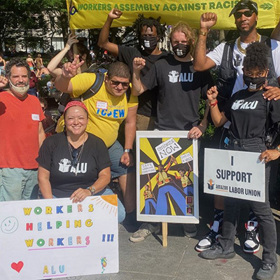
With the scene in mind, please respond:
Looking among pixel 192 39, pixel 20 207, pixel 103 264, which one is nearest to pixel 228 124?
pixel 192 39

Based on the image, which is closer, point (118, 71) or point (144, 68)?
point (118, 71)

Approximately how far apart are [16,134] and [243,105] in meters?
2.07

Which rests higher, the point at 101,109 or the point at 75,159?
the point at 101,109

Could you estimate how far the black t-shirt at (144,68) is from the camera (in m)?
4.41

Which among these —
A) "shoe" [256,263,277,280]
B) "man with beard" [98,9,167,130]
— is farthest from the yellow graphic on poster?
"shoe" [256,263,277,280]

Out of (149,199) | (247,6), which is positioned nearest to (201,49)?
(247,6)

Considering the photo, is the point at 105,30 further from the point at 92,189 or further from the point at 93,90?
the point at 92,189

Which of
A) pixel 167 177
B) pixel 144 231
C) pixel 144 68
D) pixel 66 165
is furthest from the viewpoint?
pixel 144 231

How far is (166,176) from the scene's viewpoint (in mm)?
4320

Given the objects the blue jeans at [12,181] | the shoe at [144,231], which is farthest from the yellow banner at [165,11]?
the shoe at [144,231]

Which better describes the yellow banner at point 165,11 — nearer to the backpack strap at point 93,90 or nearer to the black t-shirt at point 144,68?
the black t-shirt at point 144,68

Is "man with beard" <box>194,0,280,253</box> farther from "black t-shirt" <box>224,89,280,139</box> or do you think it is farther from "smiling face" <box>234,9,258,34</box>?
"black t-shirt" <box>224,89,280,139</box>

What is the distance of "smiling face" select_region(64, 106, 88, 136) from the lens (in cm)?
374

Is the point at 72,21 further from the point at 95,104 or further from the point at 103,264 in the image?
the point at 103,264
